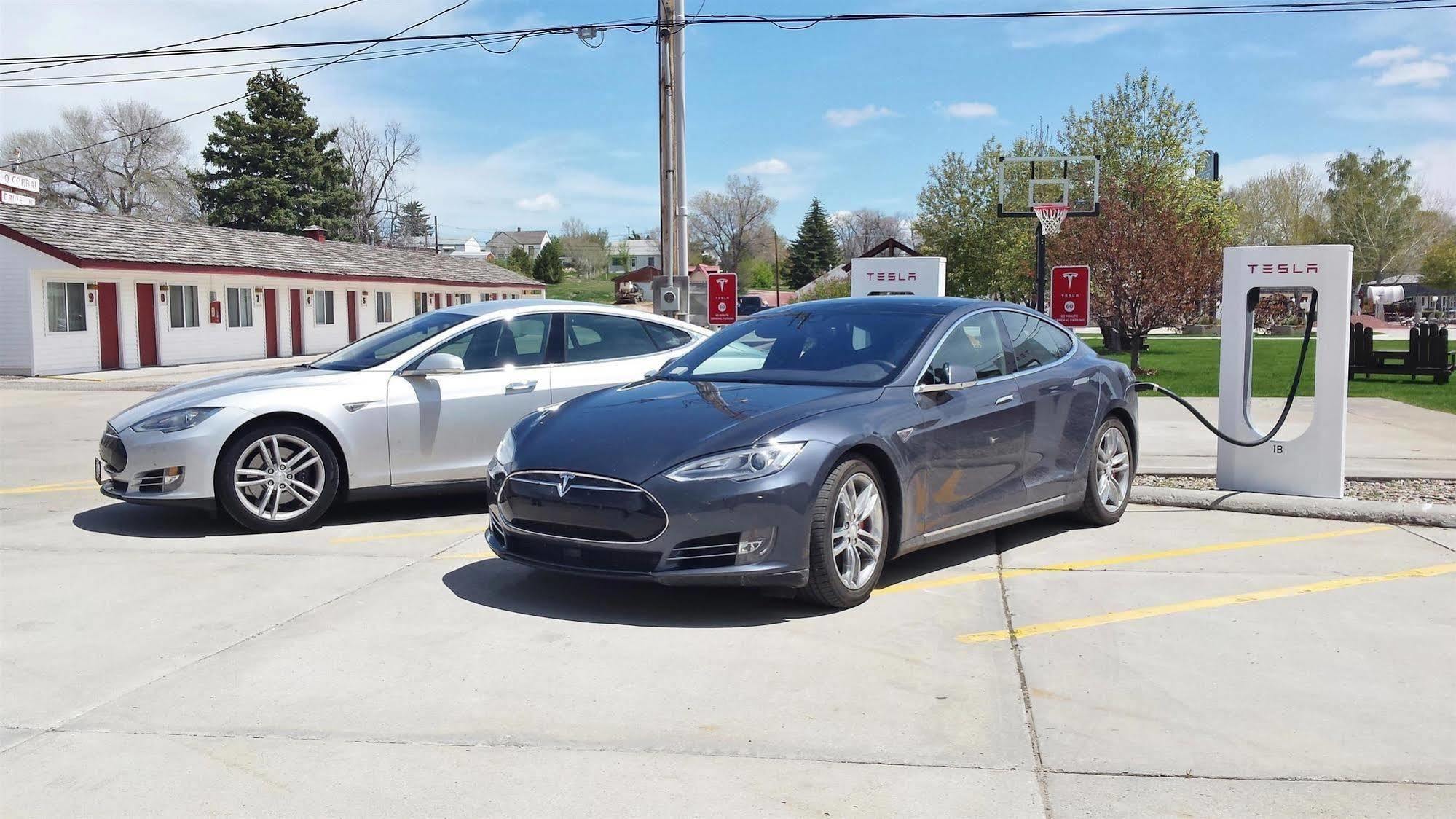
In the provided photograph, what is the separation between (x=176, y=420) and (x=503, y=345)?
210 centimetres

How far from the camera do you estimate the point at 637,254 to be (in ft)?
471

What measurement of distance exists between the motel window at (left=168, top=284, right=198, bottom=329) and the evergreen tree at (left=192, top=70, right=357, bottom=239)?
27.5m

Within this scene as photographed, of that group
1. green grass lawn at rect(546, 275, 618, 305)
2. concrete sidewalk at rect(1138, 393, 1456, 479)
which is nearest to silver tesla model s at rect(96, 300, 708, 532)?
concrete sidewalk at rect(1138, 393, 1456, 479)

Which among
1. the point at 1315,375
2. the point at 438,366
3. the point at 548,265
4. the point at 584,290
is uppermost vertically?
the point at 548,265

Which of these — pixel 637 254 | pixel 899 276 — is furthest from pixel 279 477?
pixel 637 254

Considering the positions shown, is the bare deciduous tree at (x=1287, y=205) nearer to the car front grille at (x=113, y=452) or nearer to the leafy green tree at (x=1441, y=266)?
the leafy green tree at (x=1441, y=266)

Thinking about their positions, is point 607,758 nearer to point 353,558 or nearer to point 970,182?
point 353,558

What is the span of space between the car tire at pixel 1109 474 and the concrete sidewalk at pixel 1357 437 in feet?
5.70

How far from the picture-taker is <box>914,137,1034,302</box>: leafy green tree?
49812mm

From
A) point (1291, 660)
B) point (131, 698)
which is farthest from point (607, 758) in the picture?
point (1291, 660)

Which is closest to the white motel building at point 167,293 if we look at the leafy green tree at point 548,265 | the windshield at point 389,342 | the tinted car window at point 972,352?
the windshield at point 389,342

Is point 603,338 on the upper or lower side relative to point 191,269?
lower

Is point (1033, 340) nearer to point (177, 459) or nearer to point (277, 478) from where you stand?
point (277, 478)

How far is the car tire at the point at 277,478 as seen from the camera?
22.7ft
